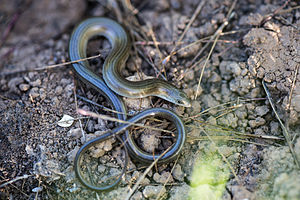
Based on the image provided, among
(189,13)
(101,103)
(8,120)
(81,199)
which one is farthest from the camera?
(189,13)

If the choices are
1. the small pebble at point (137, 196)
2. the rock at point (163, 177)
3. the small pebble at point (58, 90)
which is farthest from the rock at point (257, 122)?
the small pebble at point (58, 90)

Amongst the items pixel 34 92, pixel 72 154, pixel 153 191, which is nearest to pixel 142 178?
pixel 153 191

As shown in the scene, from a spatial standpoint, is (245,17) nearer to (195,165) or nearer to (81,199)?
(195,165)

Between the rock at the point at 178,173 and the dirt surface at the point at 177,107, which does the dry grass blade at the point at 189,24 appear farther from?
the rock at the point at 178,173

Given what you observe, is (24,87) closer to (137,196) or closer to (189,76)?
(137,196)

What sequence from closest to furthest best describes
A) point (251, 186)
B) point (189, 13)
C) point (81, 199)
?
point (251, 186)
point (81, 199)
point (189, 13)

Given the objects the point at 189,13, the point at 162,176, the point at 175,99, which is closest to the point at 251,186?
the point at 162,176

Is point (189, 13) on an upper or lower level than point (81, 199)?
upper
